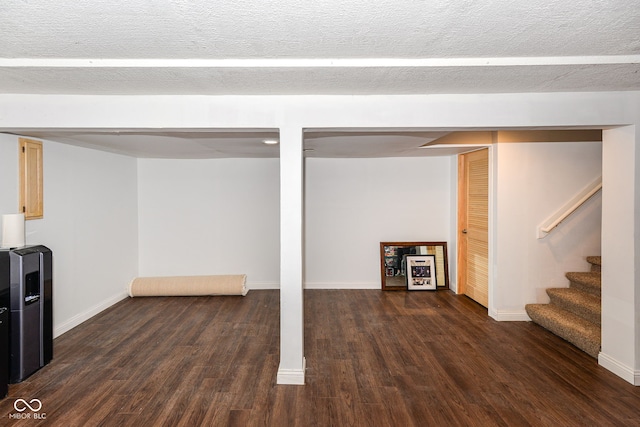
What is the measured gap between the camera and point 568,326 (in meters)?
3.73

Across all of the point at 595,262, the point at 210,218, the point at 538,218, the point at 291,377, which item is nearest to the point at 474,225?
the point at 538,218

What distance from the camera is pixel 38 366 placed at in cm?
320

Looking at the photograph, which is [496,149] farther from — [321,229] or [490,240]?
[321,229]

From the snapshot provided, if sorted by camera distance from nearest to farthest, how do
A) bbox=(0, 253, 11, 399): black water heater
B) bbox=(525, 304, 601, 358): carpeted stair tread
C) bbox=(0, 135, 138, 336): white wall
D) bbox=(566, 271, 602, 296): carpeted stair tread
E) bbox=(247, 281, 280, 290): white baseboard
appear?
bbox=(0, 253, 11, 399): black water heater < bbox=(525, 304, 601, 358): carpeted stair tread < bbox=(0, 135, 138, 336): white wall < bbox=(566, 271, 602, 296): carpeted stair tread < bbox=(247, 281, 280, 290): white baseboard

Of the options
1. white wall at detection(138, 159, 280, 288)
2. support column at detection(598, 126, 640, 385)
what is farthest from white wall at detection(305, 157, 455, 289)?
support column at detection(598, 126, 640, 385)

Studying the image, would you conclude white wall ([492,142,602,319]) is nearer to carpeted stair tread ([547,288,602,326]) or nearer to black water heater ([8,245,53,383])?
carpeted stair tread ([547,288,602,326])

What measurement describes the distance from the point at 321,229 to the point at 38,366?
385 centimetres

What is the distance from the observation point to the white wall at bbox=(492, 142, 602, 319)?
4.38 meters

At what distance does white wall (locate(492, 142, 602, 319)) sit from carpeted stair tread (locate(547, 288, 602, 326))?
15 centimetres

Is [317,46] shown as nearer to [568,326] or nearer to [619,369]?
[619,369]

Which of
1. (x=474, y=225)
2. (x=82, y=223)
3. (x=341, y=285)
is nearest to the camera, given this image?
(x=82, y=223)

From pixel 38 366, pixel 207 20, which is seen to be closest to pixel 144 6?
pixel 207 20

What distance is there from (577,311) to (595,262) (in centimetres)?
63

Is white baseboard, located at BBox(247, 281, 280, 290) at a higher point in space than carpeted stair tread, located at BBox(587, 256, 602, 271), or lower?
lower
